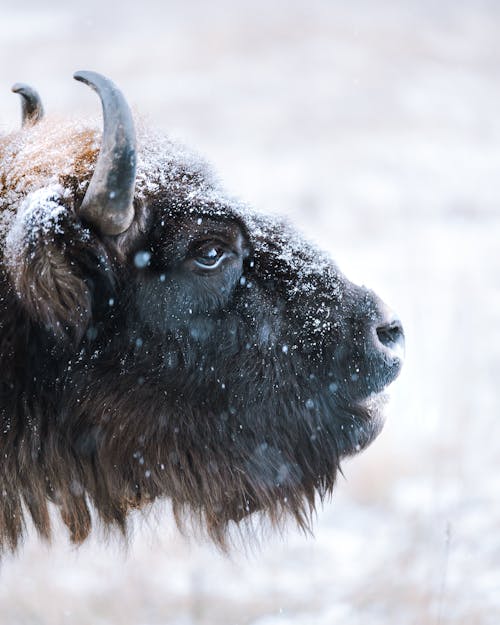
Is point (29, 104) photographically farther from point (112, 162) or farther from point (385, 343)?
point (385, 343)

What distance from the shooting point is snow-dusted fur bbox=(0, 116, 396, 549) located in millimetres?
2648

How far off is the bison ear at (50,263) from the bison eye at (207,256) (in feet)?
1.21

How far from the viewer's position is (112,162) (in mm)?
2428

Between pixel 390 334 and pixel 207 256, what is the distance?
2.35 feet

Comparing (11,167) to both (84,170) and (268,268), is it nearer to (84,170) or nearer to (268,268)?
(84,170)

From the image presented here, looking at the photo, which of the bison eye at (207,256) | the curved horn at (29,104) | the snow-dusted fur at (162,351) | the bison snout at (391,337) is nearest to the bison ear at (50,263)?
the snow-dusted fur at (162,351)

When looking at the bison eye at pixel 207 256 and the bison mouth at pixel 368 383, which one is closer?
the bison eye at pixel 207 256

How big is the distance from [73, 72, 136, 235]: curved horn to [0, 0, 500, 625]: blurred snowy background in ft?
3.54

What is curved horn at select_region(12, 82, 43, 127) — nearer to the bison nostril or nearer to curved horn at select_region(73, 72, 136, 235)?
curved horn at select_region(73, 72, 136, 235)

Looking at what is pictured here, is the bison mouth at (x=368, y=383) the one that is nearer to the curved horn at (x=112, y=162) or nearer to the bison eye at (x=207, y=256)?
the bison eye at (x=207, y=256)

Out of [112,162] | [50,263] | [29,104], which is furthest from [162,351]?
[29,104]

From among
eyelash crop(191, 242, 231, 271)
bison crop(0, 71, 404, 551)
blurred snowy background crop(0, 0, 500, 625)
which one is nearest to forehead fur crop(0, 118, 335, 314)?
bison crop(0, 71, 404, 551)

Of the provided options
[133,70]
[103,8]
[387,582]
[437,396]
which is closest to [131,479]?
[387,582]

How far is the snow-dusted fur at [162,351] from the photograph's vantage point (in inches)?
104
